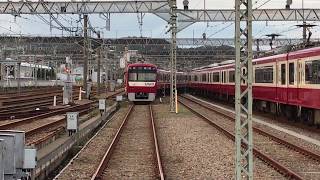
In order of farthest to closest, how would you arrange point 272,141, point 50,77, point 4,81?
point 50,77 < point 4,81 < point 272,141

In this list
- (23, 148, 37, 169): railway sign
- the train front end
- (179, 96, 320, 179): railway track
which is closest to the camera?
(23, 148, 37, 169): railway sign

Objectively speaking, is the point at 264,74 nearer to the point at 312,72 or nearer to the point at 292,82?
the point at 292,82

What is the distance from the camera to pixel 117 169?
13.1 metres

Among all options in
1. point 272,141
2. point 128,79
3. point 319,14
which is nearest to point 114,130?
point 272,141

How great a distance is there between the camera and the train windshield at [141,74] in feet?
141

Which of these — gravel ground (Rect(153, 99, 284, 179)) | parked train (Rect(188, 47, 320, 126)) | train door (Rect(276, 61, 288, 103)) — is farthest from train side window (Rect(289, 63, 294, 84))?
gravel ground (Rect(153, 99, 284, 179))

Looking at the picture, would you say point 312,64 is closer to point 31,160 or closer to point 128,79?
point 31,160

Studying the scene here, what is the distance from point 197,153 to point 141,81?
27.5m

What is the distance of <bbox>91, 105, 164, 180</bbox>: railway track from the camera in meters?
12.4

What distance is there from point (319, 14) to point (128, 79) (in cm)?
1487

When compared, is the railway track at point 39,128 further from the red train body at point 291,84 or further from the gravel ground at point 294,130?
the gravel ground at point 294,130

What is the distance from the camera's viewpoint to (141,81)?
43.0 meters

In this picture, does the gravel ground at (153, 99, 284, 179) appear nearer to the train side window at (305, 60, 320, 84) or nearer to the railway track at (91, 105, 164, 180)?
the railway track at (91, 105, 164, 180)

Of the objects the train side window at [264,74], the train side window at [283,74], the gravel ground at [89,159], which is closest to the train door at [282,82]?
the train side window at [283,74]
